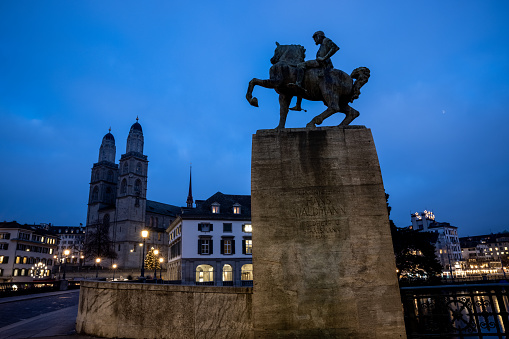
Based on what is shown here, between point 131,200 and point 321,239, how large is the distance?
302ft

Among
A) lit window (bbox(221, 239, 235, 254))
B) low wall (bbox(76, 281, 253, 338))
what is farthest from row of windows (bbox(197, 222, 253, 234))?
low wall (bbox(76, 281, 253, 338))

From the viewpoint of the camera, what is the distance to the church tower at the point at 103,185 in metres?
97.3

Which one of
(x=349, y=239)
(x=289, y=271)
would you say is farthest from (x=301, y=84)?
(x=289, y=271)

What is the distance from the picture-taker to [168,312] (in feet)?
21.6

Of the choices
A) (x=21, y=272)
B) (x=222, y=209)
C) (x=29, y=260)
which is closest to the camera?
(x=222, y=209)

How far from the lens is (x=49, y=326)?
951 cm

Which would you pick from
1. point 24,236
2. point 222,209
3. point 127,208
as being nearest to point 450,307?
point 222,209

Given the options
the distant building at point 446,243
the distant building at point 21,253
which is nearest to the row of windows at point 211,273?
the distant building at point 21,253

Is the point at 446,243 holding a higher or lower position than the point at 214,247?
higher

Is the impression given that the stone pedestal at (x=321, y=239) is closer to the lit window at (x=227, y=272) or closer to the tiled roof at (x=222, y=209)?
the tiled roof at (x=222, y=209)

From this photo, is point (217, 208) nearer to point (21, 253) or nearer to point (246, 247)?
point (246, 247)

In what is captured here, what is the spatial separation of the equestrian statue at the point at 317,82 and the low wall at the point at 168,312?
151 inches

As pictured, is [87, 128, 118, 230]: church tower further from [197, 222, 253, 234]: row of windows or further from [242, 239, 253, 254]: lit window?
[242, 239, 253, 254]: lit window

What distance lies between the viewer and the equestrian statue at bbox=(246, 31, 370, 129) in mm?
7172
